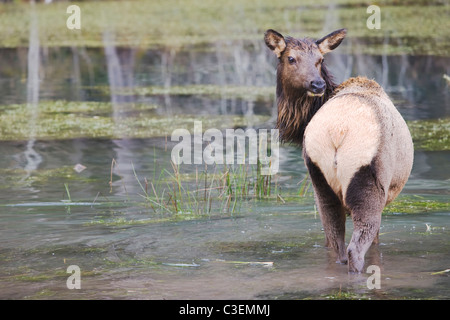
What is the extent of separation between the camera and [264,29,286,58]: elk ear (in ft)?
24.7

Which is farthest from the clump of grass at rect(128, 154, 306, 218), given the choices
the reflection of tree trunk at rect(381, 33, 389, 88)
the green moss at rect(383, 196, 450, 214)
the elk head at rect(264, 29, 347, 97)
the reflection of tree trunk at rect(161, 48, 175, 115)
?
the reflection of tree trunk at rect(381, 33, 389, 88)

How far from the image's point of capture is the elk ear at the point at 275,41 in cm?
754

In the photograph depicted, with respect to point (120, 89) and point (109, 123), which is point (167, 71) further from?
point (109, 123)

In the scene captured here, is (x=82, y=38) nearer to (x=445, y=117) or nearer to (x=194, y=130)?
(x=194, y=130)

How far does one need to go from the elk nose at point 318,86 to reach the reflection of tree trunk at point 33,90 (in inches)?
198

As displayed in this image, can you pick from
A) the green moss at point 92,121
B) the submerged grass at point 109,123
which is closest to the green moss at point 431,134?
the submerged grass at point 109,123

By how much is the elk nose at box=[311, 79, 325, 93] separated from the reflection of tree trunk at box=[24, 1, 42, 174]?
5.02 m

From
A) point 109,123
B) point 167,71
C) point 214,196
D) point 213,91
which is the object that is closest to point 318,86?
point 214,196

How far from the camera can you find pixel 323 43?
7.64 m

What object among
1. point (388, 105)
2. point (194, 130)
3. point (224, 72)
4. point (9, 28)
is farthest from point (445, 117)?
point (9, 28)

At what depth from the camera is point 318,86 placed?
23.6ft

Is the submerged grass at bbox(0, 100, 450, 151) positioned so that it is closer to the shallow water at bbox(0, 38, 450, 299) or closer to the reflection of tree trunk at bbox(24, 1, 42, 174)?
the reflection of tree trunk at bbox(24, 1, 42, 174)

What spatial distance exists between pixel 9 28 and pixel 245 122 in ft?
44.1

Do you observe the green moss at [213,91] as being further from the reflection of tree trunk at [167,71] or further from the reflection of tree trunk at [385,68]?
the reflection of tree trunk at [385,68]
